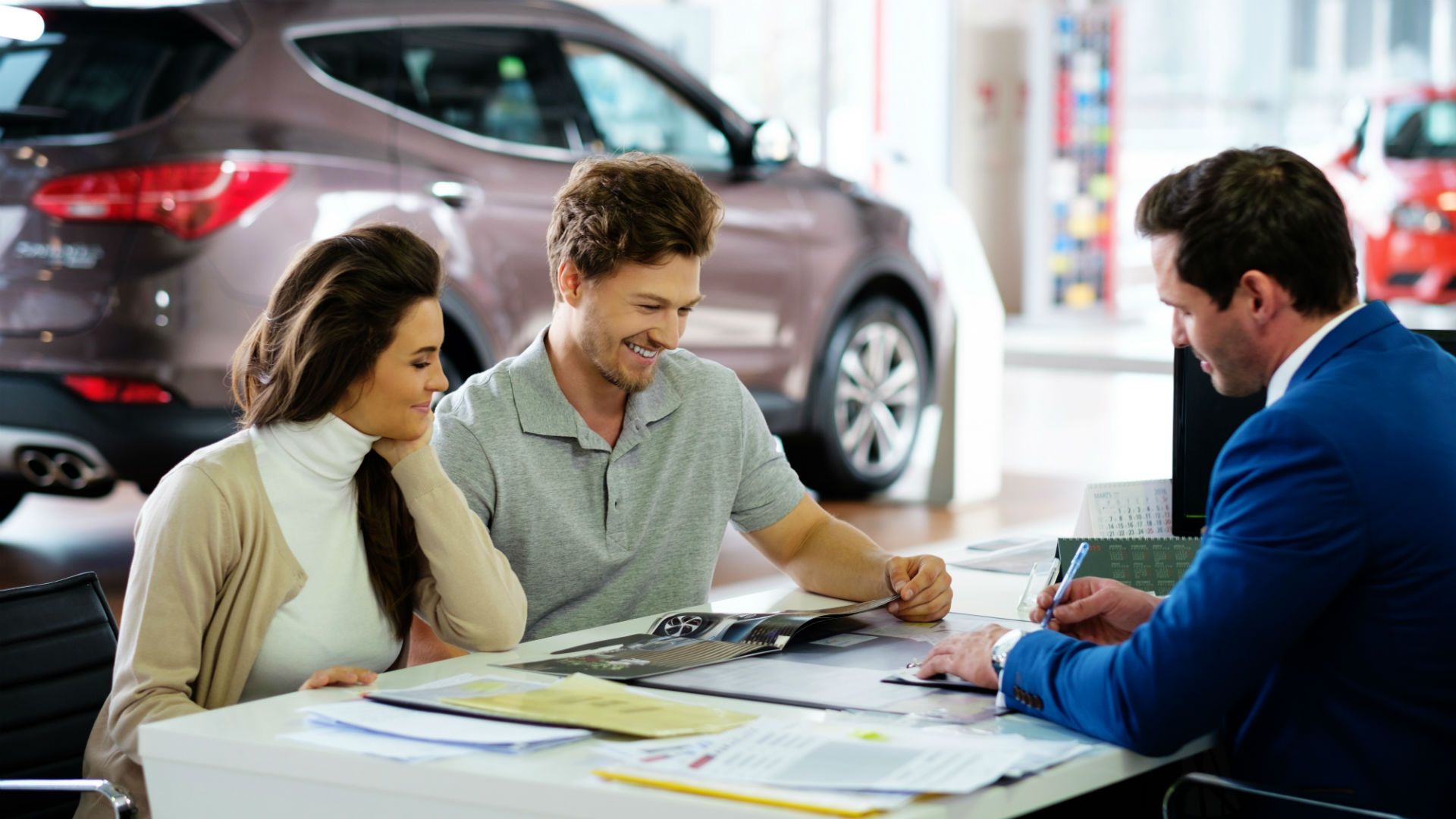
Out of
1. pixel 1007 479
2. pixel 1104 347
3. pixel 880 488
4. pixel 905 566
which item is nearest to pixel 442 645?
pixel 905 566

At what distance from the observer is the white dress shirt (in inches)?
66.9

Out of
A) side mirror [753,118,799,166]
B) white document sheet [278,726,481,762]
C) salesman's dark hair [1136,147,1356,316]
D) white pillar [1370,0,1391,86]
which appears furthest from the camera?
white pillar [1370,0,1391,86]

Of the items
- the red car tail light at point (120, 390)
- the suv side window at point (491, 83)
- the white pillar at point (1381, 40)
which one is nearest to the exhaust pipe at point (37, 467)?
the red car tail light at point (120, 390)

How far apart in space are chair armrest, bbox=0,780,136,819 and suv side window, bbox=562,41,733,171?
136 inches

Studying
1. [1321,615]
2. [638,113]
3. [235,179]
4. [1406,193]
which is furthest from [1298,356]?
[1406,193]

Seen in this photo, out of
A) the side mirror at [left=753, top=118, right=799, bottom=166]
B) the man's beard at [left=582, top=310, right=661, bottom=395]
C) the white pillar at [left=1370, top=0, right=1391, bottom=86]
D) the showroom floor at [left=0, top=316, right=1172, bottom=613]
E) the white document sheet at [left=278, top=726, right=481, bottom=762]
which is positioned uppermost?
the white pillar at [left=1370, top=0, right=1391, bottom=86]

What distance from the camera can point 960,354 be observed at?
6234 millimetres

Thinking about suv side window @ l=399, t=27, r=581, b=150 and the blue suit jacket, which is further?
suv side window @ l=399, t=27, r=581, b=150

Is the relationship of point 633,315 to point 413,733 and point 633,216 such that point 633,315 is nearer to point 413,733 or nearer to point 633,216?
point 633,216

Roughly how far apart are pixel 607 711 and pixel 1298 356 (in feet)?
2.62

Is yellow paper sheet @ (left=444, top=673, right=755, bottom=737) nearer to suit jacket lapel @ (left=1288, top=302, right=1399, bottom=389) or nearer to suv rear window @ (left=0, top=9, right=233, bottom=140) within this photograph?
suit jacket lapel @ (left=1288, top=302, right=1399, bottom=389)

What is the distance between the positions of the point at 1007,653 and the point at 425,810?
0.62 meters

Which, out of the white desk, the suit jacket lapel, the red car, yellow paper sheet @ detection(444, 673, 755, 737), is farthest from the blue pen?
the red car

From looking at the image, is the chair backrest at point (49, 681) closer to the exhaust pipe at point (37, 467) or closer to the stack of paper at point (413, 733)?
the stack of paper at point (413, 733)
